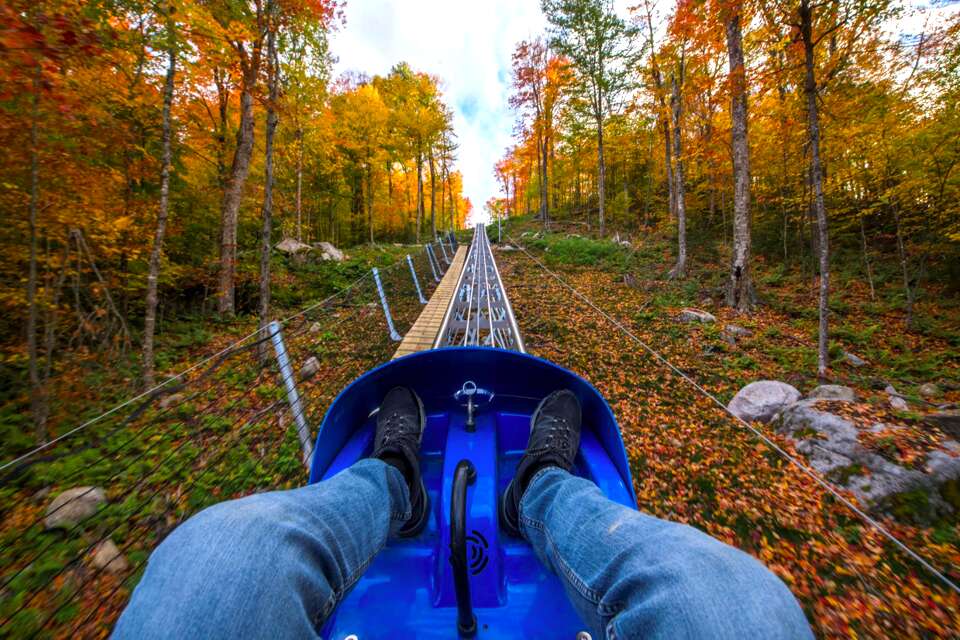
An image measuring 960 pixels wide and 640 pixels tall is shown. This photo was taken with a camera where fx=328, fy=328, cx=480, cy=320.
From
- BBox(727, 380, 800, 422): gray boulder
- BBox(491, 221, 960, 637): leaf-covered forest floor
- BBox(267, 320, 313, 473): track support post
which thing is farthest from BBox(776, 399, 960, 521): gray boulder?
BBox(267, 320, 313, 473): track support post

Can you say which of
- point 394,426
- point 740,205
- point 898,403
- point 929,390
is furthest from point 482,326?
point 740,205

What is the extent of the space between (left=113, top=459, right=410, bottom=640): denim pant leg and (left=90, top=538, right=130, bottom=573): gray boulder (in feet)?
7.79

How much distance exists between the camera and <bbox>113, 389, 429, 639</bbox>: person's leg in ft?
2.31

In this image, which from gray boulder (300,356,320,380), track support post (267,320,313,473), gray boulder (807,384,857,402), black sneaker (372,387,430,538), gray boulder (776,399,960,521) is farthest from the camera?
gray boulder (300,356,320,380)

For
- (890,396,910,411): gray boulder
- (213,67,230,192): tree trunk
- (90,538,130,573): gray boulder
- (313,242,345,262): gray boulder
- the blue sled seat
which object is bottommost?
(90,538,130,573): gray boulder

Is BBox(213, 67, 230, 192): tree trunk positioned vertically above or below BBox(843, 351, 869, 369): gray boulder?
above

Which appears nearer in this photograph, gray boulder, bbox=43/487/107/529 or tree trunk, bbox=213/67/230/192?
gray boulder, bbox=43/487/107/529

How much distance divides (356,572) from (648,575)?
96 cm

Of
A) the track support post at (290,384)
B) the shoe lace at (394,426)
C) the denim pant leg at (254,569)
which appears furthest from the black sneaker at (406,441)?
the track support post at (290,384)

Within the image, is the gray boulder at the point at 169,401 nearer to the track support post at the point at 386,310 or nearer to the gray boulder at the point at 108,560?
the gray boulder at the point at 108,560

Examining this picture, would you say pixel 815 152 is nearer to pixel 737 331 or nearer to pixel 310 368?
pixel 737 331

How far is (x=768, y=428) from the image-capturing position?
3.25 metres

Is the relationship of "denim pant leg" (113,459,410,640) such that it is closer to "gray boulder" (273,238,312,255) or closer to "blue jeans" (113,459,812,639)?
"blue jeans" (113,459,812,639)

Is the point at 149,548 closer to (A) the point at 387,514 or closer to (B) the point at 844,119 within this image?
(A) the point at 387,514
